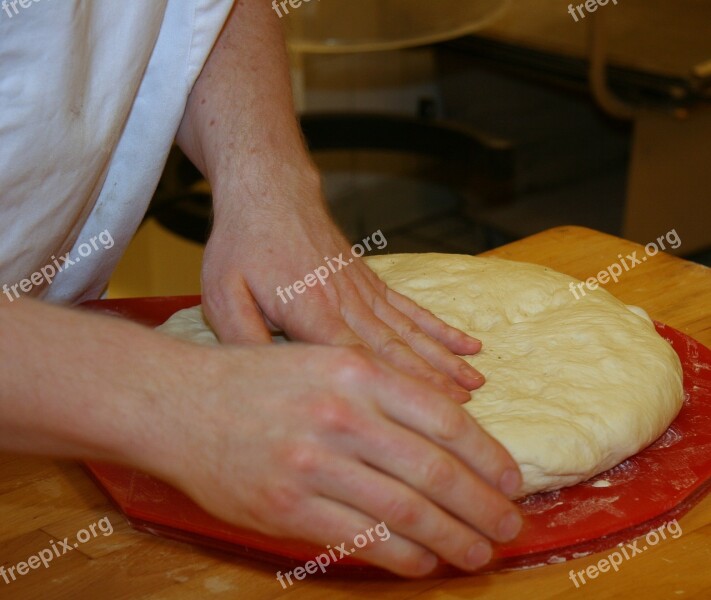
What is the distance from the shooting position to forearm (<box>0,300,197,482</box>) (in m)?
0.77

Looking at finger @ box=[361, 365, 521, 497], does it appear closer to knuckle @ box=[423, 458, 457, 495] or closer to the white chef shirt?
knuckle @ box=[423, 458, 457, 495]

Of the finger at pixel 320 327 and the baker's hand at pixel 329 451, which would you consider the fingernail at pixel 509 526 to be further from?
the finger at pixel 320 327

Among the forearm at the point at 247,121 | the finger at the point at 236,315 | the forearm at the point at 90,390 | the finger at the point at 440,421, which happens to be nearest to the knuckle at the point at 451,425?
the finger at the point at 440,421

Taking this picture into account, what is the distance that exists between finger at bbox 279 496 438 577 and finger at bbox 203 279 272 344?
316mm

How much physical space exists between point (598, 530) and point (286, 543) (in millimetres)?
305

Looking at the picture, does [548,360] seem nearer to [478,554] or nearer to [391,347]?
[391,347]

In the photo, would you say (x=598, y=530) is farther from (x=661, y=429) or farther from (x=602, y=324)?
(x=602, y=324)

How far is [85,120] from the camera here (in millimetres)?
1181

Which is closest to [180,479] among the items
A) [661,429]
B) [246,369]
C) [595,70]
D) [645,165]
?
[246,369]

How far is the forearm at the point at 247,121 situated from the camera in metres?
1.22

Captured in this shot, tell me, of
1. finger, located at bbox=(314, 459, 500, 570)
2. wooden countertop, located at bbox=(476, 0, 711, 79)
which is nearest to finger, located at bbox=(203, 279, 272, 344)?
finger, located at bbox=(314, 459, 500, 570)

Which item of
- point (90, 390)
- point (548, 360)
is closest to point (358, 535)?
point (90, 390)

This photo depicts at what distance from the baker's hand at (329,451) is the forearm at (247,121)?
1.51 ft

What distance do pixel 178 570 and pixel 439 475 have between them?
13.8 inches
